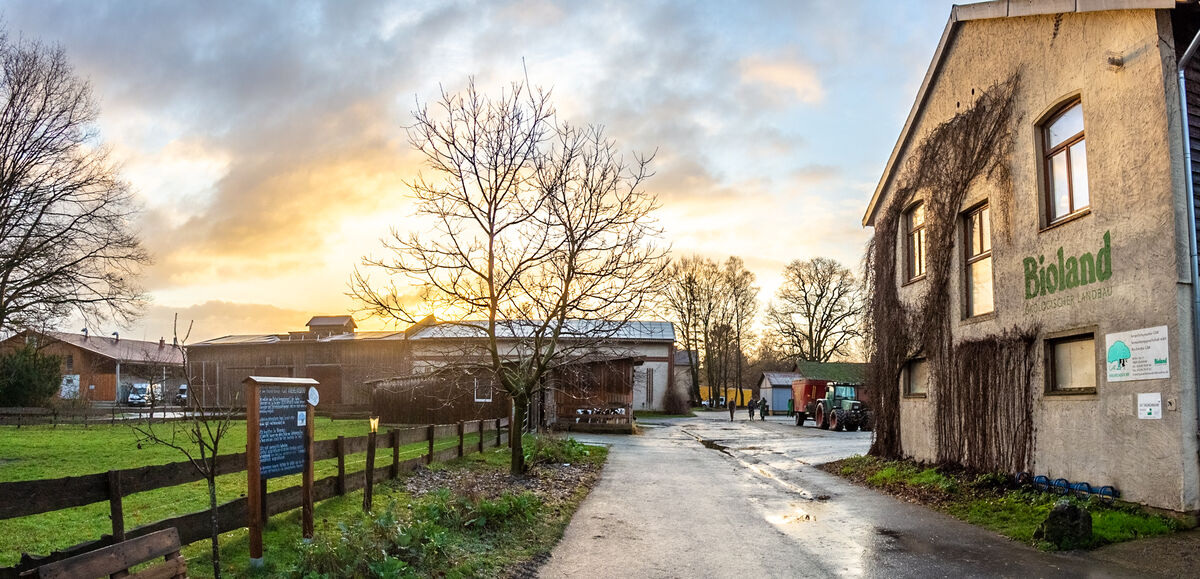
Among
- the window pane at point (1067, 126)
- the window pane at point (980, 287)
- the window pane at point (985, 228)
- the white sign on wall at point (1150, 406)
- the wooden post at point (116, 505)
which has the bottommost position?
the wooden post at point (116, 505)

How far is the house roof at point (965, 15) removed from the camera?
10.6m

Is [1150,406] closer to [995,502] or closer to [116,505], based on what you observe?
[995,502]

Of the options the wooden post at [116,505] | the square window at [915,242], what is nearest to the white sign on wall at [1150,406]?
the square window at [915,242]

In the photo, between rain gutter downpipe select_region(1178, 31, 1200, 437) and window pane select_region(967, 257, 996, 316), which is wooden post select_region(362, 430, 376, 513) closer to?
rain gutter downpipe select_region(1178, 31, 1200, 437)

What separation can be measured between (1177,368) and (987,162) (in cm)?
580

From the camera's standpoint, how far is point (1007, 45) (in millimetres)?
13734

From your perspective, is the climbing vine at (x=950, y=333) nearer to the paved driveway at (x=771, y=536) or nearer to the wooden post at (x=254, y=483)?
the paved driveway at (x=771, y=536)

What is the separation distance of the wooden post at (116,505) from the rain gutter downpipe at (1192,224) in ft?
36.1

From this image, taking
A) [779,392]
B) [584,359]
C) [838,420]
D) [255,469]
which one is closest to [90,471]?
[255,469]

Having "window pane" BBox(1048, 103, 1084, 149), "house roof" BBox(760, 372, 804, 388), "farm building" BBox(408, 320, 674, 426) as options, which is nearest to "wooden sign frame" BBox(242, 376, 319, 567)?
"farm building" BBox(408, 320, 674, 426)

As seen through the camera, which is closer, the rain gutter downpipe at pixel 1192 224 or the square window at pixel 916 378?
the rain gutter downpipe at pixel 1192 224

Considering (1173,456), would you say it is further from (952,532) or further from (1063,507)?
(952,532)

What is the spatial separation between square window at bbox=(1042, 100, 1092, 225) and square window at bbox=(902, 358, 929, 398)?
5.40 metres

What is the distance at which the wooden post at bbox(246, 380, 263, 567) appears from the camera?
7191mm
